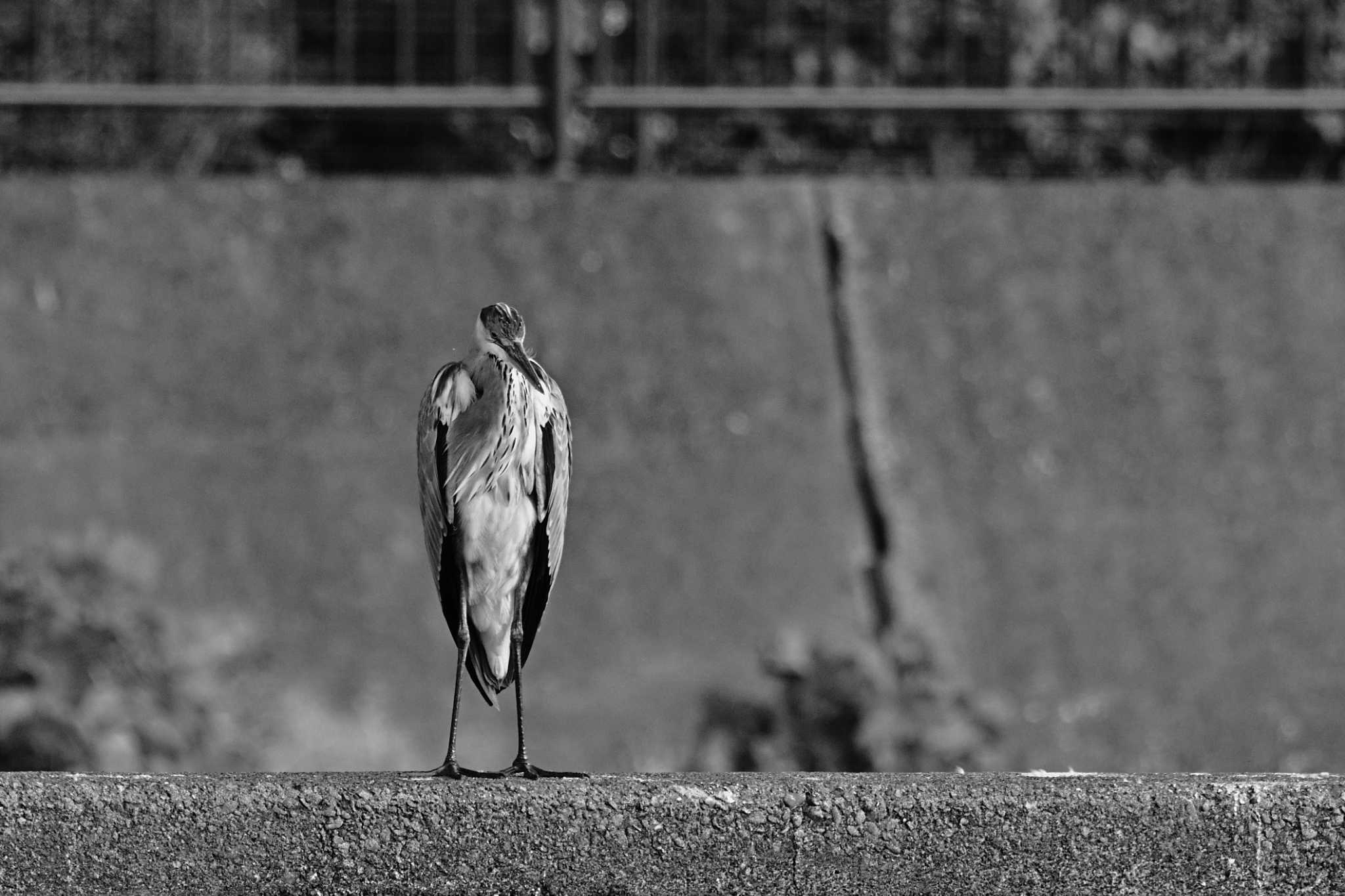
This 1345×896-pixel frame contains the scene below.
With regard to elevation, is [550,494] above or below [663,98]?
below

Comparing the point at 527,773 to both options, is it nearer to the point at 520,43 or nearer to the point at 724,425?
the point at 724,425

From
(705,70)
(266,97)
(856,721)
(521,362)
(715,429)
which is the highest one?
(705,70)

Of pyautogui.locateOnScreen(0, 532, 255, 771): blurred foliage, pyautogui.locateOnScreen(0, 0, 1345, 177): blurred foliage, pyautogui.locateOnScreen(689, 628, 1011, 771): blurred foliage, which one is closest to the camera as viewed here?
pyautogui.locateOnScreen(0, 532, 255, 771): blurred foliage

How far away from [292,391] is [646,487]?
1056 mm

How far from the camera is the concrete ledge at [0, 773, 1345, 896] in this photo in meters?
2.27

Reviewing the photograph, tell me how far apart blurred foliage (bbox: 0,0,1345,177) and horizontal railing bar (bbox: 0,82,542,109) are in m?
0.22

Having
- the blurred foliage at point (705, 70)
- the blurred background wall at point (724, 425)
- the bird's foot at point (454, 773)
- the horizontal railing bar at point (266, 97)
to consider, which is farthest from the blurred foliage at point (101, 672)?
the bird's foot at point (454, 773)

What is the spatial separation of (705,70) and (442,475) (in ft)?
11.3

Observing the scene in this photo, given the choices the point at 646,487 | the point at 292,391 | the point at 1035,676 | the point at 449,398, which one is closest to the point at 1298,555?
the point at 1035,676

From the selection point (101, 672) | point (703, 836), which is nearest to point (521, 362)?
point (703, 836)

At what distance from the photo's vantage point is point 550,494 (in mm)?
2826

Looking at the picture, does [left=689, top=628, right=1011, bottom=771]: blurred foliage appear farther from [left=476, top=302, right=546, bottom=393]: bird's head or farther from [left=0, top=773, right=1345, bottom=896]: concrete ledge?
[left=0, top=773, right=1345, bottom=896]: concrete ledge

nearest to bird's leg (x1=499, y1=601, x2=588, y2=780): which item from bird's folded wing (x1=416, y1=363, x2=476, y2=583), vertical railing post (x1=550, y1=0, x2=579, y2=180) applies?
bird's folded wing (x1=416, y1=363, x2=476, y2=583)

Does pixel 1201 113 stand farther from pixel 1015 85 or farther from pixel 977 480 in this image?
pixel 977 480
